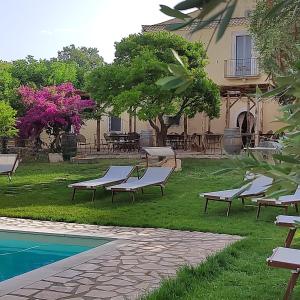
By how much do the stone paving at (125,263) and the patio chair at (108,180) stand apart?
2590mm

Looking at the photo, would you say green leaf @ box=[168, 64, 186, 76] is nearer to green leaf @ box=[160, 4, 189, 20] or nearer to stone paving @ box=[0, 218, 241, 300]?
green leaf @ box=[160, 4, 189, 20]

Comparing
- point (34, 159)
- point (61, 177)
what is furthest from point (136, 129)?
point (61, 177)

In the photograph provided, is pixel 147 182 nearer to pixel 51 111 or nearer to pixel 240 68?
pixel 51 111

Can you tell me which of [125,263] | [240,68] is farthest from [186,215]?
[240,68]

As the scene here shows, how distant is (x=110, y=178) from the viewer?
12.8m

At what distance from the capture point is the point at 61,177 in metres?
16.0

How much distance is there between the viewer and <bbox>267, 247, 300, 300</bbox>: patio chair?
4.12m

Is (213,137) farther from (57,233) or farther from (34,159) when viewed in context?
(57,233)

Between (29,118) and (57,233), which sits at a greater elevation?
(29,118)

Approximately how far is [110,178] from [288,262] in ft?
29.0

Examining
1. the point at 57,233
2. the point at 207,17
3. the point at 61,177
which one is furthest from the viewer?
the point at 61,177

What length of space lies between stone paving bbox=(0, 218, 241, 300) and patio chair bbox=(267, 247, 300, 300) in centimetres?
137

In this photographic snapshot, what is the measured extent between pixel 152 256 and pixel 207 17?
5.83 meters

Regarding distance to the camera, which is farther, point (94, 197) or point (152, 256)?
point (94, 197)
